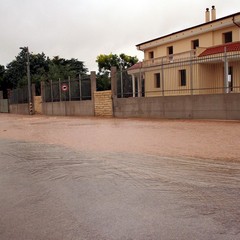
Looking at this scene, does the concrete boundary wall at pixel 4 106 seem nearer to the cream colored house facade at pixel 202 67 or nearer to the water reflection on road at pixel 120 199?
the cream colored house facade at pixel 202 67

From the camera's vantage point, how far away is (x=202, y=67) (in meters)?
20.5

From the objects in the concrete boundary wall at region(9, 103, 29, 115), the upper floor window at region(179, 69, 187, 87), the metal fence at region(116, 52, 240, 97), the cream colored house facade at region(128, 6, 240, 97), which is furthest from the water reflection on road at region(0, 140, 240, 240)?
the concrete boundary wall at region(9, 103, 29, 115)

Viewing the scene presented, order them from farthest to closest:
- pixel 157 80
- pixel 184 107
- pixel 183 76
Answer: pixel 157 80, pixel 183 76, pixel 184 107

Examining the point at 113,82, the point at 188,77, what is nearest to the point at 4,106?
the point at 113,82

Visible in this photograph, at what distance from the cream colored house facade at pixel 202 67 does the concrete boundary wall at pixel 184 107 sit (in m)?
0.73

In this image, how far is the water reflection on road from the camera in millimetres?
3686

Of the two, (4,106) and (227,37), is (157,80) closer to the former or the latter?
(227,37)

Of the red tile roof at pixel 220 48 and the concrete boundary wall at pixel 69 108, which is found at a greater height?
Result: the red tile roof at pixel 220 48

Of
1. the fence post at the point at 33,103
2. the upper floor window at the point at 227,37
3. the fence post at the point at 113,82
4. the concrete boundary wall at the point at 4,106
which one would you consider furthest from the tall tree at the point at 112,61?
the fence post at the point at 113,82

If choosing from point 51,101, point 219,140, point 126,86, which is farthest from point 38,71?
point 219,140

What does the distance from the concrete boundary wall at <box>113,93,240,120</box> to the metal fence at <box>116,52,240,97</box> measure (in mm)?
676

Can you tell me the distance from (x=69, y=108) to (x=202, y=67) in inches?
549

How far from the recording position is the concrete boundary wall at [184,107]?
1669 centimetres

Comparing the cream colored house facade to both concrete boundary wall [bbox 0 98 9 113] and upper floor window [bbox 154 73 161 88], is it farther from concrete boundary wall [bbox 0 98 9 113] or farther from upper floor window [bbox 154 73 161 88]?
concrete boundary wall [bbox 0 98 9 113]
